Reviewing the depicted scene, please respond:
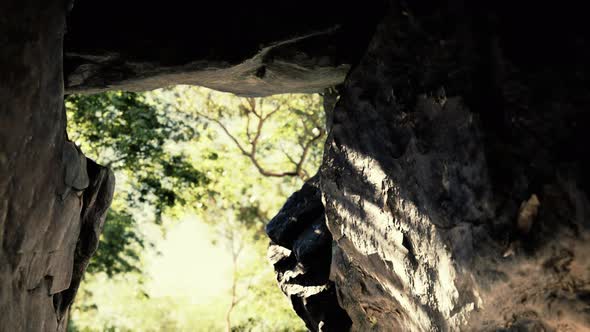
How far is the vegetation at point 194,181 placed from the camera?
42.4 feet

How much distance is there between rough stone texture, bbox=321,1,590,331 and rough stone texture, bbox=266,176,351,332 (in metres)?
1.26

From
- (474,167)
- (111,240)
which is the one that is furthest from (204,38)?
(111,240)

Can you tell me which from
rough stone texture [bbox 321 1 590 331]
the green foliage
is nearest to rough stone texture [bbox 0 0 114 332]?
rough stone texture [bbox 321 1 590 331]

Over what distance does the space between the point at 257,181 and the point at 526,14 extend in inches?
577

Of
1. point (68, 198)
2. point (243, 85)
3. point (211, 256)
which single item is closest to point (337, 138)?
point (243, 85)

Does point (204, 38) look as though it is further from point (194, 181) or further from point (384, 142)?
point (194, 181)

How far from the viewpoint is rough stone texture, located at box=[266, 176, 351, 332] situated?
6.95 meters

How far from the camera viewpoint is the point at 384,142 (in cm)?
542

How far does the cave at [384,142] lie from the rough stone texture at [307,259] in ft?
0.11

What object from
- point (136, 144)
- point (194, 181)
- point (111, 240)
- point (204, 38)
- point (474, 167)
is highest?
point (136, 144)

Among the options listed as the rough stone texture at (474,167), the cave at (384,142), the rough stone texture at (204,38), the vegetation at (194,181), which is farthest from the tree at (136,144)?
the rough stone texture at (474,167)

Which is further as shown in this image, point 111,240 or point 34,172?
point 111,240

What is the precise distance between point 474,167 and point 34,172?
10.6 ft

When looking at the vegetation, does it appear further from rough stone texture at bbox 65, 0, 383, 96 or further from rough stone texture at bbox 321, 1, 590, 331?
rough stone texture at bbox 321, 1, 590, 331
